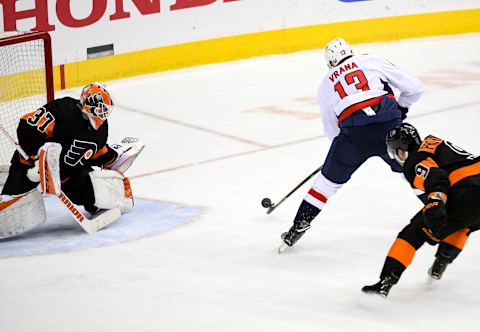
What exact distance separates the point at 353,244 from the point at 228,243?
1.86 ft

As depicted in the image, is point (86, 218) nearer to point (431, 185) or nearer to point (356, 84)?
point (356, 84)

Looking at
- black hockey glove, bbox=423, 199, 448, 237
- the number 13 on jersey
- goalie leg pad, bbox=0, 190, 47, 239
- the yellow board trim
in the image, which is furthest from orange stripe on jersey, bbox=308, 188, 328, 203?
the yellow board trim

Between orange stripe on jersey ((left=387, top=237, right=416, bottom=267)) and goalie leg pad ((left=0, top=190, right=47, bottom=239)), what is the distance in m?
1.83

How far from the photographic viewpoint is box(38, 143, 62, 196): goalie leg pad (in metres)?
4.61

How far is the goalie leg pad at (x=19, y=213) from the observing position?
4.74 metres

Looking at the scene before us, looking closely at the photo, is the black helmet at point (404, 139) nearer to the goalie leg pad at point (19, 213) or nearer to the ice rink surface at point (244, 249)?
the ice rink surface at point (244, 249)

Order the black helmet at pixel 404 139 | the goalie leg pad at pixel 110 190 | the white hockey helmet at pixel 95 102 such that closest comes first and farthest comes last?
the black helmet at pixel 404 139 → the white hockey helmet at pixel 95 102 → the goalie leg pad at pixel 110 190

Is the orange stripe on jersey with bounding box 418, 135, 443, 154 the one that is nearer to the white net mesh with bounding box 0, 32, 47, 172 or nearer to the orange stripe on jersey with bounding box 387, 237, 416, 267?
the orange stripe on jersey with bounding box 387, 237, 416, 267

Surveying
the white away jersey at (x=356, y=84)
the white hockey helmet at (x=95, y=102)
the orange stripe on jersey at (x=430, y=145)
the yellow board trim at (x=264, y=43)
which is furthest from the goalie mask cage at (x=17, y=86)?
the orange stripe on jersey at (x=430, y=145)

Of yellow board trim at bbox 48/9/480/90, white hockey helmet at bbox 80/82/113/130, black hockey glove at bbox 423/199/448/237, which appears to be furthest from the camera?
yellow board trim at bbox 48/9/480/90

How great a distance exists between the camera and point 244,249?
4602mm

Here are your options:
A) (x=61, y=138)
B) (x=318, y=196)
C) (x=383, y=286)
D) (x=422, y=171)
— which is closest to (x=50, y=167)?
(x=61, y=138)

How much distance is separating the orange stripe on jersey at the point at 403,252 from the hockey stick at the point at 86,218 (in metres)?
1.62

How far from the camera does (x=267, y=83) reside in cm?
816
